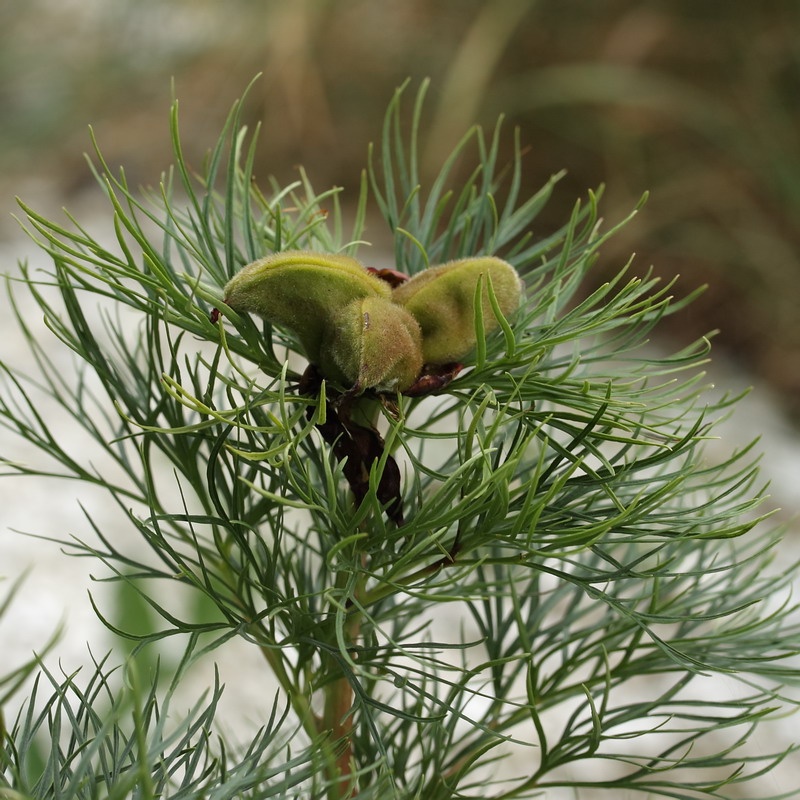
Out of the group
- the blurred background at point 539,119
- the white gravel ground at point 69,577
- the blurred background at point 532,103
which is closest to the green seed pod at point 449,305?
the white gravel ground at point 69,577

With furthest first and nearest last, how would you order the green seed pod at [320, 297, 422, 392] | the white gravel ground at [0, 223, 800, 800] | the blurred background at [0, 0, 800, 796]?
the blurred background at [0, 0, 800, 796] < the white gravel ground at [0, 223, 800, 800] < the green seed pod at [320, 297, 422, 392]

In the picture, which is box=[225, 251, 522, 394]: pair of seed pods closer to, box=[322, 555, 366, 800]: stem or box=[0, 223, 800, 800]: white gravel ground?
box=[322, 555, 366, 800]: stem

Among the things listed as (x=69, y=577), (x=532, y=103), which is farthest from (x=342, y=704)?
(x=532, y=103)

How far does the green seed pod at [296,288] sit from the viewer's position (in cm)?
18

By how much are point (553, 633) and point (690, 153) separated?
105 cm

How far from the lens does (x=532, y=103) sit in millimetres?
1163

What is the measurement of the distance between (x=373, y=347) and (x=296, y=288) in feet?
0.06

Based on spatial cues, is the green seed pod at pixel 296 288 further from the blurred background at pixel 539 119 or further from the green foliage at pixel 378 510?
the blurred background at pixel 539 119

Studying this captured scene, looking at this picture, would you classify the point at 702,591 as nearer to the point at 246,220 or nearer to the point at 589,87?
the point at 246,220

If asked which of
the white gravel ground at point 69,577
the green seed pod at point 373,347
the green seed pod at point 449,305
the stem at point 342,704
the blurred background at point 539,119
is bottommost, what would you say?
the stem at point 342,704

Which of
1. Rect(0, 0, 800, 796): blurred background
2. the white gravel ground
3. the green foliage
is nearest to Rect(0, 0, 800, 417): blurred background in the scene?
Rect(0, 0, 800, 796): blurred background

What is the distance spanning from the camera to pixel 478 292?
0.17 m

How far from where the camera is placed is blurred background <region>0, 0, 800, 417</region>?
3.71ft

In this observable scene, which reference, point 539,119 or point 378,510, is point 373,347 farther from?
point 539,119
